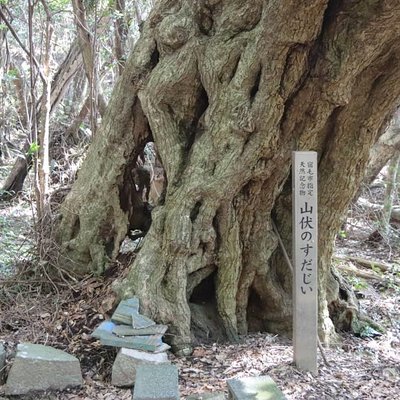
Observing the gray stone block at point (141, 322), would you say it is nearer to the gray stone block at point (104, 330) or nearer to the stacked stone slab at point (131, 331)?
the stacked stone slab at point (131, 331)

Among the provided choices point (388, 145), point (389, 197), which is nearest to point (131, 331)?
point (388, 145)

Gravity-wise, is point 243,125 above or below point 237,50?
below

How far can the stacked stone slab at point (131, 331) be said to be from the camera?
313 cm

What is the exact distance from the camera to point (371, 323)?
465 cm

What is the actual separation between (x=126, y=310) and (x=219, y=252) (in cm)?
90

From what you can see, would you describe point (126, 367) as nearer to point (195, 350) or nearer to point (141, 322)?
point (141, 322)

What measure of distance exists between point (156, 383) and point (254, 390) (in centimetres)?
53

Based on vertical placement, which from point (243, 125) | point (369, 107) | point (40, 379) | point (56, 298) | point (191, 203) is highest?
point (369, 107)

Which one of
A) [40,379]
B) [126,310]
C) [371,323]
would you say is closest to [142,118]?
[126,310]

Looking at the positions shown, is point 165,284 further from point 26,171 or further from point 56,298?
point 26,171

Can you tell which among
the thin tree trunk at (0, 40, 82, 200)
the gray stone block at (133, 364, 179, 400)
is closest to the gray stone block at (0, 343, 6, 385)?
the gray stone block at (133, 364, 179, 400)

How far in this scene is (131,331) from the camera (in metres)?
3.20

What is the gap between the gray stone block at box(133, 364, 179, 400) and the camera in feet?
8.07

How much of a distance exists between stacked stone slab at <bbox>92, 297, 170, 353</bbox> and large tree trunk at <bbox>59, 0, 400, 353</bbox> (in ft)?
0.58
